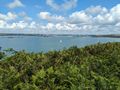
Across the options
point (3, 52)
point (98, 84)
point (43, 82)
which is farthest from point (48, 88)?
point (3, 52)

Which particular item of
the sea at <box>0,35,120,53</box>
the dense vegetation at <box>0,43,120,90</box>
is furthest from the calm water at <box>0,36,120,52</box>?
the dense vegetation at <box>0,43,120,90</box>

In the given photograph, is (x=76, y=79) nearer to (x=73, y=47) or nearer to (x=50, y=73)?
(x=50, y=73)

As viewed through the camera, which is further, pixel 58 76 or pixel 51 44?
pixel 51 44

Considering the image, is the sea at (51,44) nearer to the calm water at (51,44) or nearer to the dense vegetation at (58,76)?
the calm water at (51,44)

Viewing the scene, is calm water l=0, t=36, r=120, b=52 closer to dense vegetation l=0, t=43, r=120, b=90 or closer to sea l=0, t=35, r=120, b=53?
sea l=0, t=35, r=120, b=53

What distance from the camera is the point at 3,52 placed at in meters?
9.23

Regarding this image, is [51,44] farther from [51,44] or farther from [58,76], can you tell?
[58,76]

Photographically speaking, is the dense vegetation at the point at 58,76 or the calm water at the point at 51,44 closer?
the dense vegetation at the point at 58,76

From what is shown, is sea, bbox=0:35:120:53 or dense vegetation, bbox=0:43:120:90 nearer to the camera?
dense vegetation, bbox=0:43:120:90

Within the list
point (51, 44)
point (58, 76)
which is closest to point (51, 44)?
point (51, 44)

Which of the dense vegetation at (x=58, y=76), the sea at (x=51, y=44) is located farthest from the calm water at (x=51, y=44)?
the dense vegetation at (x=58, y=76)

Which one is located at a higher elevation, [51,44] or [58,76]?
[58,76]

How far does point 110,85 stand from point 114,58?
7.56ft

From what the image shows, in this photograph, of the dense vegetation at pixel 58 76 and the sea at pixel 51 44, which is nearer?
the dense vegetation at pixel 58 76
